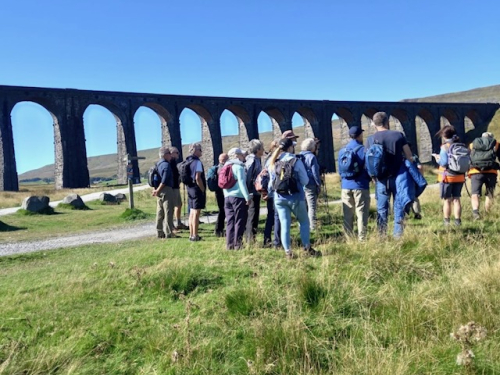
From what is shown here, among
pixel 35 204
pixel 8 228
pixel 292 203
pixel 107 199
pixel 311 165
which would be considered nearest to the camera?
pixel 292 203

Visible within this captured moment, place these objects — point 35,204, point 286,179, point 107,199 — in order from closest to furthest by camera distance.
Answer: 1. point 286,179
2. point 35,204
3. point 107,199

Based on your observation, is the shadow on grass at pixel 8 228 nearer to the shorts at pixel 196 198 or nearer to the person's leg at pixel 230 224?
the shorts at pixel 196 198

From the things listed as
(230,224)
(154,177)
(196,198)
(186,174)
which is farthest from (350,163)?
(154,177)

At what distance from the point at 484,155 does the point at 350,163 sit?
3.21 meters

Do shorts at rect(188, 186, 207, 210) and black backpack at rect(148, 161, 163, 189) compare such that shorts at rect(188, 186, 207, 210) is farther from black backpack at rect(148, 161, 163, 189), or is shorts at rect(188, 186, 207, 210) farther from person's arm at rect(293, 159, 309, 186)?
person's arm at rect(293, 159, 309, 186)

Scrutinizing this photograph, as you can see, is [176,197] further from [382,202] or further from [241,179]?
[382,202]

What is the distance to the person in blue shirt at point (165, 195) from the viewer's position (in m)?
7.77

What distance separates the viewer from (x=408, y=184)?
5512mm

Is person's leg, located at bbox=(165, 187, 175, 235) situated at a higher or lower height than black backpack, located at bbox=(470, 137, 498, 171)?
lower

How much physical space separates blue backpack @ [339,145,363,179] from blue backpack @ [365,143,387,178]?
0.23 meters

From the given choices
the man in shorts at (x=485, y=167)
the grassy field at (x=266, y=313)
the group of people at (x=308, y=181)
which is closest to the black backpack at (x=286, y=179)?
the group of people at (x=308, y=181)

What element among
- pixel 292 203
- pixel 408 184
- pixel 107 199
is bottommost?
pixel 107 199

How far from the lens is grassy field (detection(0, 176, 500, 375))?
2725 mm

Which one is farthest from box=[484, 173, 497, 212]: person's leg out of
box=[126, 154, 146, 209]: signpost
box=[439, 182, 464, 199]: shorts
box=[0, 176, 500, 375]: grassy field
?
box=[126, 154, 146, 209]: signpost
